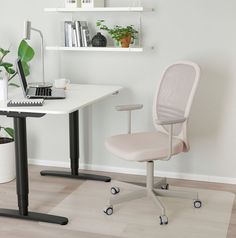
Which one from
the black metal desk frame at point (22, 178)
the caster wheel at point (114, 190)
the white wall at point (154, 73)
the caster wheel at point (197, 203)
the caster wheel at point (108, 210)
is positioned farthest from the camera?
the white wall at point (154, 73)

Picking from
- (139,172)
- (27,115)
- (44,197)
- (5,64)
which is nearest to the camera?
(27,115)

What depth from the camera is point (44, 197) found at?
11.7 ft

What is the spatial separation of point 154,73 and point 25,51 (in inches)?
44.0

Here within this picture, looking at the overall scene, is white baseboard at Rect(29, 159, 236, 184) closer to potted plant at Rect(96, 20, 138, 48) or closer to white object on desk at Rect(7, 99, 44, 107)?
potted plant at Rect(96, 20, 138, 48)

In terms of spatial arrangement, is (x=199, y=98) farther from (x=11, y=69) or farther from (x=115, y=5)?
(x=11, y=69)

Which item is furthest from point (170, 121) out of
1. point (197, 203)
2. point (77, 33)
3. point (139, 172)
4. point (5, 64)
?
point (5, 64)

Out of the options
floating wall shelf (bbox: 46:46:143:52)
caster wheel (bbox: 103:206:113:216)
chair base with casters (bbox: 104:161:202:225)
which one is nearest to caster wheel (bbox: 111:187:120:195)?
chair base with casters (bbox: 104:161:202:225)

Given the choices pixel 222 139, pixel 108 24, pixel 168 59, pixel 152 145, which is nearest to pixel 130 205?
pixel 152 145

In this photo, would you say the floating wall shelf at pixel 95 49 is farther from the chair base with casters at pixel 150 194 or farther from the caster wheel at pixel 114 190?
the caster wheel at pixel 114 190

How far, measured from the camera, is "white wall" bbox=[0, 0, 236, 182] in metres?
3.75

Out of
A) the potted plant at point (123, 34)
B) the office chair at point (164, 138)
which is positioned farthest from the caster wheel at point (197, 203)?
the potted plant at point (123, 34)

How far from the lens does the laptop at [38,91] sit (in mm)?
3271

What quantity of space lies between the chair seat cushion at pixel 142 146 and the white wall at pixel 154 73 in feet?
1.97

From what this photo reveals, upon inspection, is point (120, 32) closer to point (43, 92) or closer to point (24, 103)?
point (43, 92)
